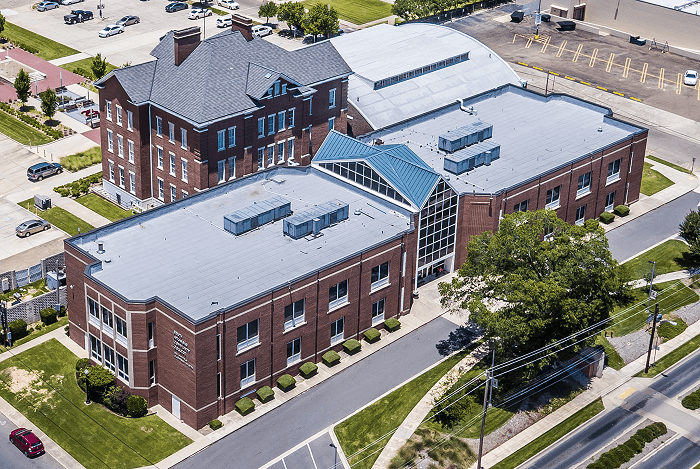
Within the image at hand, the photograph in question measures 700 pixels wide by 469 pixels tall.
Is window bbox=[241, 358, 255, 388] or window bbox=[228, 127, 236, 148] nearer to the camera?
window bbox=[241, 358, 255, 388]

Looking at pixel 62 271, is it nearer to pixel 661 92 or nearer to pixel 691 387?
pixel 691 387

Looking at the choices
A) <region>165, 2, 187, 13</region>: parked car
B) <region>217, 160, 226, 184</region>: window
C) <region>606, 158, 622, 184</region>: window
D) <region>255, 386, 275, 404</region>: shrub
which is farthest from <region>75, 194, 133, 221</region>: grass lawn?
<region>165, 2, 187, 13</region>: parked car

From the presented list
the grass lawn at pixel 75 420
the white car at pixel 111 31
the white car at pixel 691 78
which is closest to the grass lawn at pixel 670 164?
the white car at pixel 691 78

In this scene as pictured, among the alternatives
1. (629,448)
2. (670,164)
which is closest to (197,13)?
(670,164)

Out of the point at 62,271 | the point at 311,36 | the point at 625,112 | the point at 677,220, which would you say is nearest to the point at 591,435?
the point at 677,220

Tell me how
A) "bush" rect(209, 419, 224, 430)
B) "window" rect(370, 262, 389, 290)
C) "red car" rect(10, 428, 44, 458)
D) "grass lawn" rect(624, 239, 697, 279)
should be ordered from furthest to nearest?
"grass lawn" rect(624, 239, 697, 279) → "window" rect(370, 262, 389, 290) → "bush" rect(209, 419, 224, 430) → "red car" rect(10, 428, 44, 458)

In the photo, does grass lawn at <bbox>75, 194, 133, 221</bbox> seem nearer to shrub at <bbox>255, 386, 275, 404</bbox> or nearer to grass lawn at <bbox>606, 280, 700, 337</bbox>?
shrub at <bbox>255, 386, 275, 404</bbox>

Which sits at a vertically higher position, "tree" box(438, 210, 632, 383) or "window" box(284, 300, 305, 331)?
"tree" box(438, 210, 632, 383)
